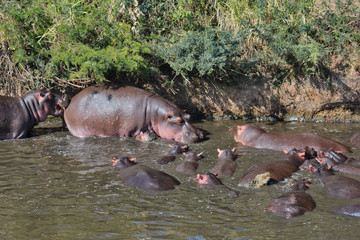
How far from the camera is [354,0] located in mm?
13438

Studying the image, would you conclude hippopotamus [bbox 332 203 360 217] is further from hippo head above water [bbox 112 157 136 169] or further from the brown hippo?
hippo head above water [bbox 112 157 136 169]

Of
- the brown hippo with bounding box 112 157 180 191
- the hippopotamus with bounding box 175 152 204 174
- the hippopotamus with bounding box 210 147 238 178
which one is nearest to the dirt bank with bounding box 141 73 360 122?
the hippopotamus with bounding box 210 147 238 178

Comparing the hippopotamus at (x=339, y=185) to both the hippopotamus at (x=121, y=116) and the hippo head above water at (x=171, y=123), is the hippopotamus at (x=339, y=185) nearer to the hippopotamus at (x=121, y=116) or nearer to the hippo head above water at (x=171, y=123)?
the hippo head above water at (x=171, y=123)

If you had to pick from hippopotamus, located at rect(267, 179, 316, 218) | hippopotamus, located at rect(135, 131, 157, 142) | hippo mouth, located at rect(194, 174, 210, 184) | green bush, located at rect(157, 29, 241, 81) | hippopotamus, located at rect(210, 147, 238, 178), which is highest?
green bush, located at rect(157, 29, 241, 81)

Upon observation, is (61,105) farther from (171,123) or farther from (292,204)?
(292,204)

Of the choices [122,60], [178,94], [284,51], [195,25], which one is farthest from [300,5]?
[122,60]

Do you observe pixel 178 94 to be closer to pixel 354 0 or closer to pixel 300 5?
pixel 300 5

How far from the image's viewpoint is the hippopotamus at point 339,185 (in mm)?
6605

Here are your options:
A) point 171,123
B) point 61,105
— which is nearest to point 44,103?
point 61,105

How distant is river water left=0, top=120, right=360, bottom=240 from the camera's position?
17.9 feet

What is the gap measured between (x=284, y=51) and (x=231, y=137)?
299cm

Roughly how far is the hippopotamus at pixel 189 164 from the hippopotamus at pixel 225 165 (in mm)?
350

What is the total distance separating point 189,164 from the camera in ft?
27.0

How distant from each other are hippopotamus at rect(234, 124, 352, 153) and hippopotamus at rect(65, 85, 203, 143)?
1161mm
